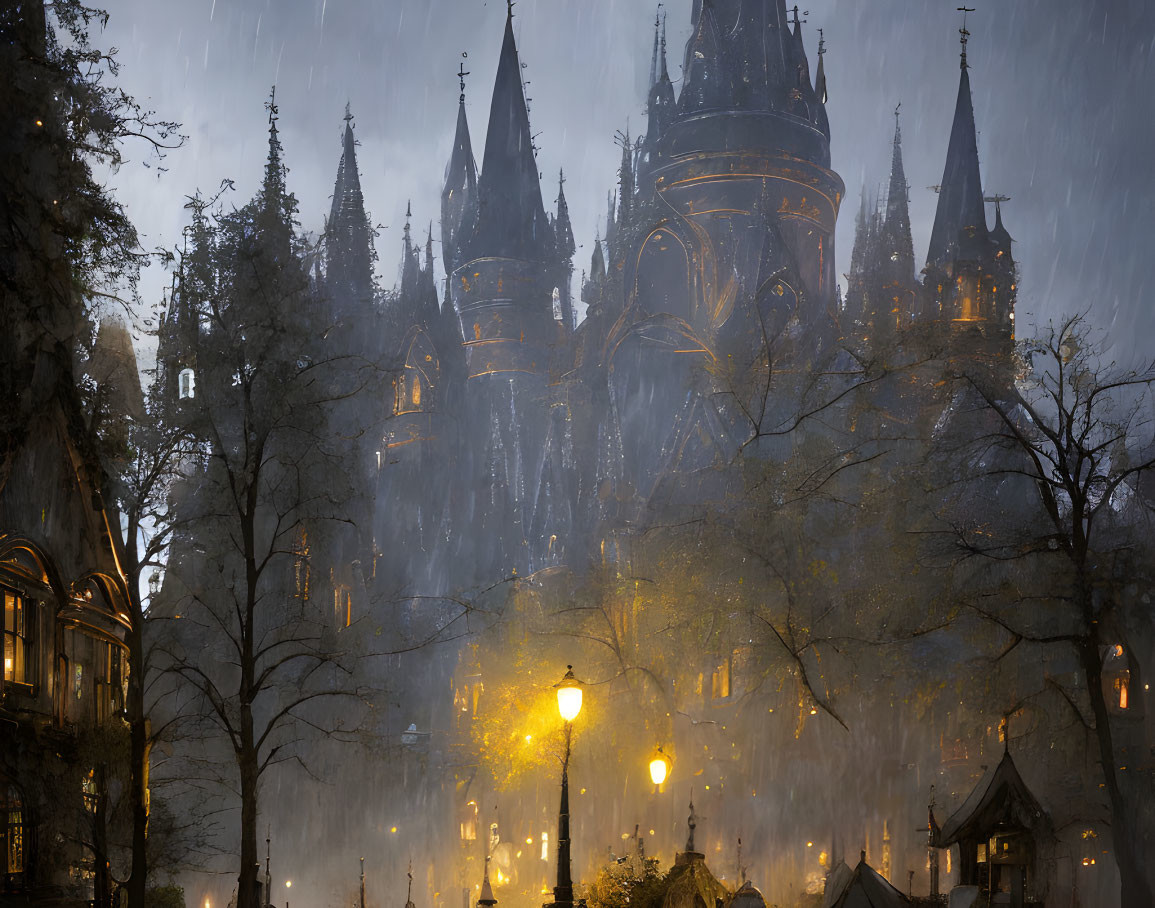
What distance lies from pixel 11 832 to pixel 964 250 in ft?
169

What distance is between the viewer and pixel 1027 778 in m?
31.8

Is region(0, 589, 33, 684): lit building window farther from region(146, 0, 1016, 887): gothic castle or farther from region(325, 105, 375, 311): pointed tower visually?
region(325, 105, 375, 311): pointed tower

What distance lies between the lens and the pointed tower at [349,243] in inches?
2596

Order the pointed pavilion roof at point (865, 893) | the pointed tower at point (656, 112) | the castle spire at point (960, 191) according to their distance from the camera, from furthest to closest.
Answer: the pointed tower at point (656, 112) < the castle spire at point (960, 191) < the pointed pavilion roof at point (865, 893)

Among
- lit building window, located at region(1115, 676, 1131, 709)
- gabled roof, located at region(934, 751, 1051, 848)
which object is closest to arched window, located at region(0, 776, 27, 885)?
gabled roof, located at region(934, 751, 1051, 848)

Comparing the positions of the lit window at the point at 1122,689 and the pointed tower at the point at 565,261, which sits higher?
the pointed tower at the point at 565,261

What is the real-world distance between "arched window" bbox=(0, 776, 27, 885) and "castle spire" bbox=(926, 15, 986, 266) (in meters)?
51.4

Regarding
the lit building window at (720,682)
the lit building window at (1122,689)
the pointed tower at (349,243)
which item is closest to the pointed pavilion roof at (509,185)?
the pointed tower at (349,243)

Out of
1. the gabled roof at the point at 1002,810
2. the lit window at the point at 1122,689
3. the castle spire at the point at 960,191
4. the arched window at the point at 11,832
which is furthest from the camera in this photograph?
the castle spire at the point at 960,191

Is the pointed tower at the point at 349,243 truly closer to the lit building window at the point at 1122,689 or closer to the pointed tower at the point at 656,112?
the pointed tower at the point at 656,112

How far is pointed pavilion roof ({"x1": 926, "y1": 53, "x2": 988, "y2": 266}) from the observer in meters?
61.2

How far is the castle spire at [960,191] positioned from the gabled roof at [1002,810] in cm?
4134

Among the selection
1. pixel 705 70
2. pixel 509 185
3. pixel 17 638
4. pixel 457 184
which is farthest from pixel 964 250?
pixel 17 638

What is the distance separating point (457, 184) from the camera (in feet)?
281
